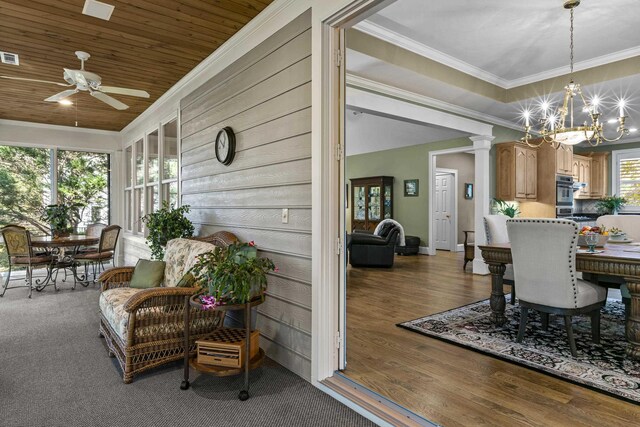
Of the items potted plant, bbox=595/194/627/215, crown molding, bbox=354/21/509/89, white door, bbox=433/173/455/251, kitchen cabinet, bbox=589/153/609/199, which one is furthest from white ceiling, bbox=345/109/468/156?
potted plant, bbox=595/194/627/215

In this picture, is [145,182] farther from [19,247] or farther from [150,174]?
[19,247]

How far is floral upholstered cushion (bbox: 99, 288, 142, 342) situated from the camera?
8.51ft

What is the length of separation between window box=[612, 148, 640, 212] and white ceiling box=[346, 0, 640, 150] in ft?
12.3

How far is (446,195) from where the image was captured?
32.6ft

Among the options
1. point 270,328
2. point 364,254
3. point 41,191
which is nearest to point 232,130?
point 270,328

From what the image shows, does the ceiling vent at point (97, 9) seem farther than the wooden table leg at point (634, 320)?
Yes

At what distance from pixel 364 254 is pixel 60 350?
502 centimetres

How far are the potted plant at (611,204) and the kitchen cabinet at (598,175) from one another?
0.20 meters

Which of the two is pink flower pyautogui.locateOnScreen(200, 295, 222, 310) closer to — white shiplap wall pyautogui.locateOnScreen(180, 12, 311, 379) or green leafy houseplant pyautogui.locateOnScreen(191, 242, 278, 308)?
green leafy houseplant pyautogui.locateOnScreen(191, 242, 278, 308)

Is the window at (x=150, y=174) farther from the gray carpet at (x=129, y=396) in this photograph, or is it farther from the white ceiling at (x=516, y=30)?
the white ceiling at (x=516, y=30)

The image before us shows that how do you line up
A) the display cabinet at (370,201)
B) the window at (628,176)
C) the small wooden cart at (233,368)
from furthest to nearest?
the display cabinet at (370,201), the window at (628,176), the small wooden cart at (233,368)

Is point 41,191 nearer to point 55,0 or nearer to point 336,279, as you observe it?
point 55,0

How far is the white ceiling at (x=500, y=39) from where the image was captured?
11.0ft

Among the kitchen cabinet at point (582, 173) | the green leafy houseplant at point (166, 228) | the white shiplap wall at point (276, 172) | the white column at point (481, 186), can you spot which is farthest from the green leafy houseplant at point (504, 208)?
the green leafy houseplant at point (166, 228)
